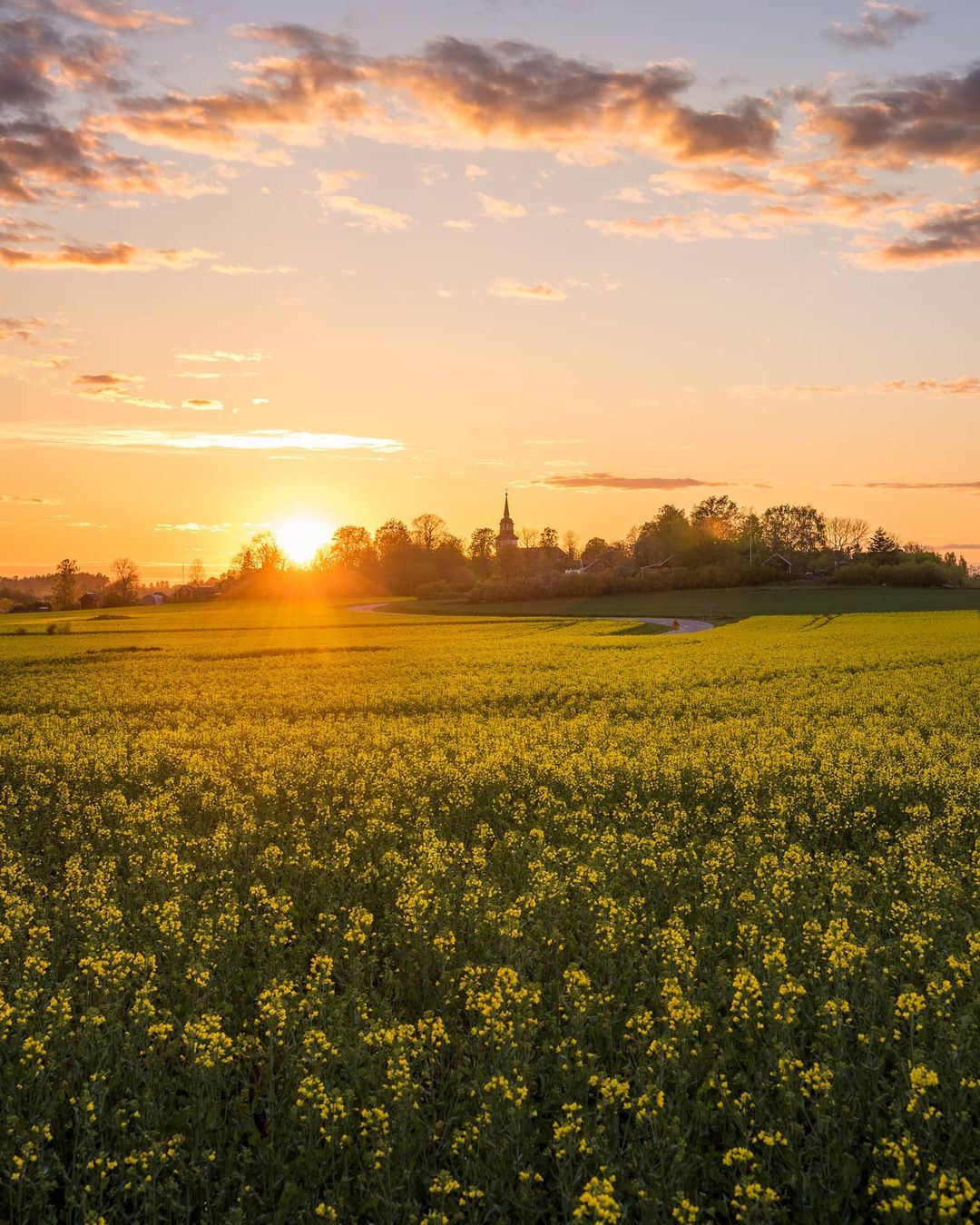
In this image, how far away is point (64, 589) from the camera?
510 feet

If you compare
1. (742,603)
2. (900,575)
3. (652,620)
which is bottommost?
(652,620)

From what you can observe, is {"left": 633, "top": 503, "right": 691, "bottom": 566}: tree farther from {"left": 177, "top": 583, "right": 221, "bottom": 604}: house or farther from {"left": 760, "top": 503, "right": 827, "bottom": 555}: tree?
{"left": 177, "top": 583, "right": 221, "bottom": 604}: house

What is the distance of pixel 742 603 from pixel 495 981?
344ft

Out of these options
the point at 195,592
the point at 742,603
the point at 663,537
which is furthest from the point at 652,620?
the point at 195,592

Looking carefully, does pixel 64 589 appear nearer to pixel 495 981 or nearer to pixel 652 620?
pixel 652 620

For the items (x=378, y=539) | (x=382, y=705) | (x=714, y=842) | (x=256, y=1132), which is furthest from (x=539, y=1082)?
(x=378, y=539)

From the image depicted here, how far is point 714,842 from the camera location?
12211 mm

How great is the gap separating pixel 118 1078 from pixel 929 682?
32189 mm

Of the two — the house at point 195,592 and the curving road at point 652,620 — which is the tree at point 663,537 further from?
the house at point 195,592

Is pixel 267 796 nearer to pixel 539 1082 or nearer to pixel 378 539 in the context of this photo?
pixel 539 1082

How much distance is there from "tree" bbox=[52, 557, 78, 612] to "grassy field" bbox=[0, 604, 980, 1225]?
14609 cm

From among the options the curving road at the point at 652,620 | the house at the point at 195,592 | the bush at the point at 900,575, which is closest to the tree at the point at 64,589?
the house at the point at 195,592

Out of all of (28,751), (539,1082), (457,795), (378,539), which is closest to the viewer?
(539,1082)

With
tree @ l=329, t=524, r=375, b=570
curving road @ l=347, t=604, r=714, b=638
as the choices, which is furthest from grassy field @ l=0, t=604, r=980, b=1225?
tree @ l=329, t=524, r=375, b=570
